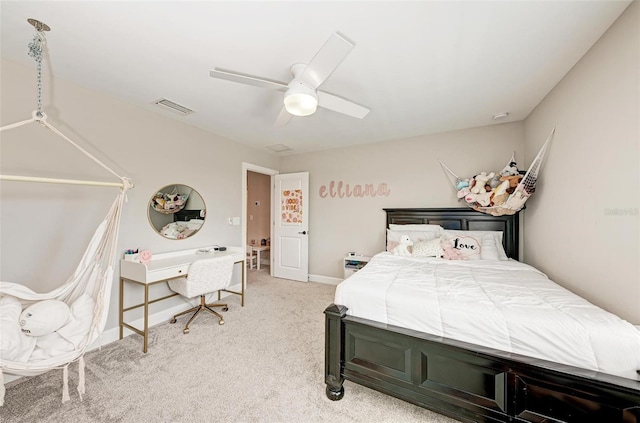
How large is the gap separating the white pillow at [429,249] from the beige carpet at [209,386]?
1511 mm

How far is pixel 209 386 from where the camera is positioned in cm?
180

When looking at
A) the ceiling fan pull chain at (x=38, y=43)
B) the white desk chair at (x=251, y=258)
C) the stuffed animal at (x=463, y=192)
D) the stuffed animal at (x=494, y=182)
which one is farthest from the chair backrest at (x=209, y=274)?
the stuffed animal at (x=494, y=182)

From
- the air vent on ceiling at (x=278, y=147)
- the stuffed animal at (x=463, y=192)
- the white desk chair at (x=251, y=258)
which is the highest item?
the air vent on ceiling at (x=278, y=147)

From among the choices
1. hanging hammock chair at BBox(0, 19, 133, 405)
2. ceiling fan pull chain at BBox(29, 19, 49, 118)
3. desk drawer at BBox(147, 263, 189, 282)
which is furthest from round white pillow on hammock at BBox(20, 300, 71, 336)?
ceiling fan pull chain at BBox(29, 19, 49, 118)

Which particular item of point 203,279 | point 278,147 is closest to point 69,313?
point 203,279

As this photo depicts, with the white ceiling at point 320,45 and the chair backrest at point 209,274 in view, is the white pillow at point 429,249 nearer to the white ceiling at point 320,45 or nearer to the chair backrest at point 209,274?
the white ceiling at point 320,45

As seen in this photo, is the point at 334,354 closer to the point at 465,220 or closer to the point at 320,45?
the point at 320,45

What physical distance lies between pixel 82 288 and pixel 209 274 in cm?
101

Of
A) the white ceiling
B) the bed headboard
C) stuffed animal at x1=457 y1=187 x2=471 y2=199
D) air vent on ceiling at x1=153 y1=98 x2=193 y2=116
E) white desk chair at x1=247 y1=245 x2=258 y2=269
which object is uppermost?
the white ceiling

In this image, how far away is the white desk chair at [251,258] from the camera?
5.48 metres

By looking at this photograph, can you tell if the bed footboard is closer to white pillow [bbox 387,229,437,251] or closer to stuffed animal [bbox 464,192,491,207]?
white pillow [bbox 387,229,437,251]

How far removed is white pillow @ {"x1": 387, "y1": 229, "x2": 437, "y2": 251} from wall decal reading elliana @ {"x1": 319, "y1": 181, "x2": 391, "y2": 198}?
0.72 m

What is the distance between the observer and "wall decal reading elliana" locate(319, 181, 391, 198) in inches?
157

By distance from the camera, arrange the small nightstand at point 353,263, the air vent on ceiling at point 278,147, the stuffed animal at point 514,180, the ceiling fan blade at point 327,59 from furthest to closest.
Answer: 1. the air vent on ceiling at point 278,147
2. the small nightstand at point 353,263
3. the stuffed animal at point 514,180
4. the ceiling fan blade at point 327,59
